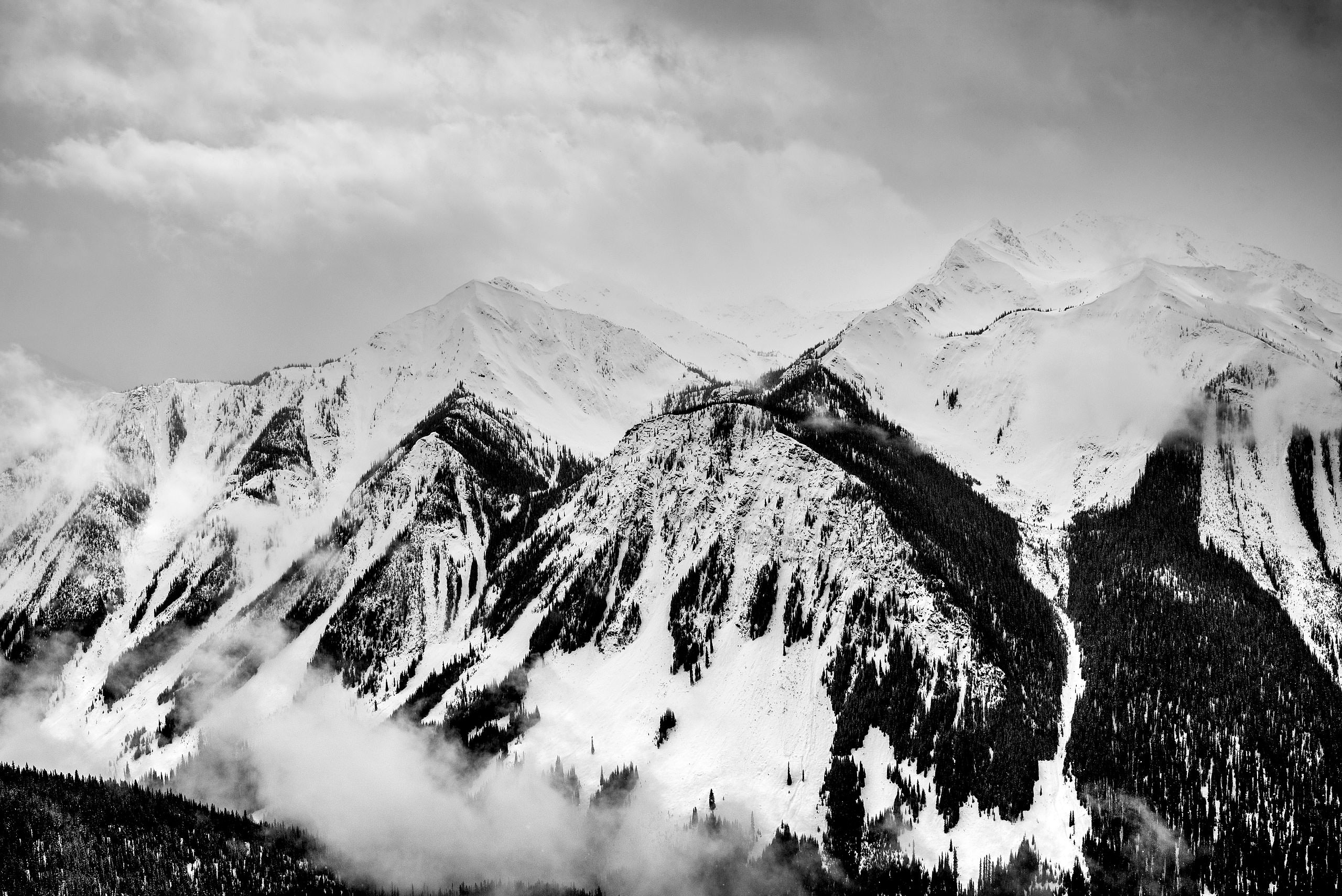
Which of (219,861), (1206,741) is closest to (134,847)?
(219,861)

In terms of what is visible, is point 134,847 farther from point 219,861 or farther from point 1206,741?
point 1206,741

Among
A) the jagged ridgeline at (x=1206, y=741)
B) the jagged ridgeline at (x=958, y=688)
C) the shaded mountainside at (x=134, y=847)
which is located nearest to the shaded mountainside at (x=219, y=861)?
the shaded mountainside at (x=134, y=847)

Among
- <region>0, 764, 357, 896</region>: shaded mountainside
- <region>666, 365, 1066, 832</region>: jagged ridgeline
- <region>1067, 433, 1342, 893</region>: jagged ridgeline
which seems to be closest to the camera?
<region>1067, 433, 1342, 893</region>: jagged ridgeline

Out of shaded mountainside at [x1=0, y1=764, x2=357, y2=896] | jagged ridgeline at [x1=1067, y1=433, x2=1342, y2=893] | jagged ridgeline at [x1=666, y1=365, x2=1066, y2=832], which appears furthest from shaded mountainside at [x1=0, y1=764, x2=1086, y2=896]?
jagged ridgeline at [x1=1067, y1=433, x2=1342, y2=893]

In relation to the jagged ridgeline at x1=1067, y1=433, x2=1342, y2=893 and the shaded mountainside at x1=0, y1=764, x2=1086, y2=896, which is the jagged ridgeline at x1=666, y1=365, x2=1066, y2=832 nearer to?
the jagged ridgeline at x1=1067, y1=433, x2=1342, y2=893

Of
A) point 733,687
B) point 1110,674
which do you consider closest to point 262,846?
point 733,687

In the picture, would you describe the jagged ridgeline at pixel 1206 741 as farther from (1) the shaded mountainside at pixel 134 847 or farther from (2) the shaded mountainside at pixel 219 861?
(1) the shaded mountainside at pixel 134 847

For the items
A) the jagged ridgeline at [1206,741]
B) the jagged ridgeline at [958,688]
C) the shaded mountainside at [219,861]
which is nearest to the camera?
the jagged ridgeline at [1206,741]

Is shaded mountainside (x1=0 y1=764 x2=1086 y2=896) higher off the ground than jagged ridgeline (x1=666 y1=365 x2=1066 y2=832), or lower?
lower

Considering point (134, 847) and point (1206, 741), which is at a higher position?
point (1206, 741)
